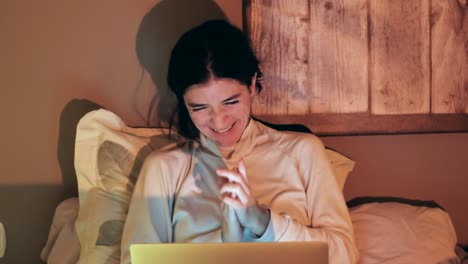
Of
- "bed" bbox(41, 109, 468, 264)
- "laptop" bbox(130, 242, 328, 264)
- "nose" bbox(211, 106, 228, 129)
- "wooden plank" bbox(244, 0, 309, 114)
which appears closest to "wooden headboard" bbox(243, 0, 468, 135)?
"wooden plank" bbox(244, 0, 309, 114)

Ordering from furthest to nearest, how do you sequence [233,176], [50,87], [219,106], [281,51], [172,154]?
1. [281,51]
2. [50,87]
3. [172,154]
4. [219,106]
5. [233,176]

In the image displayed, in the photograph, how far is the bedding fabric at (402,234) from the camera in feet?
4.67

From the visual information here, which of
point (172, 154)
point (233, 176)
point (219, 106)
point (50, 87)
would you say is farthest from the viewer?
point (50, 87)

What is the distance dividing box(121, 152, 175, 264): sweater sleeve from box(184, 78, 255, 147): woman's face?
0.16 m

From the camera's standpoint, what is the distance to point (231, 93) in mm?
1300

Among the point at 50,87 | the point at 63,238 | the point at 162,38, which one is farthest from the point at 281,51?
the point at 63,238

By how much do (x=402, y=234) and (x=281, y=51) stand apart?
2.27 feet

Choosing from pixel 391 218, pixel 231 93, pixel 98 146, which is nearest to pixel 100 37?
pixel 98 146

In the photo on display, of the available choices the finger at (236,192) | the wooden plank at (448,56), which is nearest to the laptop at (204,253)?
the finger at (236,192)

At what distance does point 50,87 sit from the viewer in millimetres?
1593

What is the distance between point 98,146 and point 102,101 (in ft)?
0.66

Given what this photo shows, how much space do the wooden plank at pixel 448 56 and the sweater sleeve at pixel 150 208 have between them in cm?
99

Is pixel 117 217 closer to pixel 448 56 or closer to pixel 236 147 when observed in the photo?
pixel 236 147

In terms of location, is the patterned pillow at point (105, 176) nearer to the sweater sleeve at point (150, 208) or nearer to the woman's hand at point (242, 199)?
the sweater sleeve at point (150, 208)
